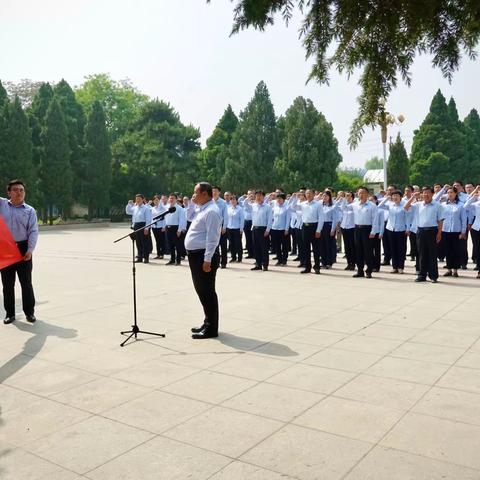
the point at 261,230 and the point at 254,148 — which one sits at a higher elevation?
the point at 254,148

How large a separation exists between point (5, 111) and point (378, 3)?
3493 centimetres

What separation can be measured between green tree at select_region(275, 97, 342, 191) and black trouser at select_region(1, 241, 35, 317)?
34.6 meters

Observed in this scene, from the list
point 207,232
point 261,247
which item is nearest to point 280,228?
point 261,247

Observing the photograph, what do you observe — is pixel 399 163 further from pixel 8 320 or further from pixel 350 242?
pixel 8 320

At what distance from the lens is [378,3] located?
9.49ft

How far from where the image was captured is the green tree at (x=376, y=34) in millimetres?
2896

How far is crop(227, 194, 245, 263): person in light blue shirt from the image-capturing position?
1459 cm

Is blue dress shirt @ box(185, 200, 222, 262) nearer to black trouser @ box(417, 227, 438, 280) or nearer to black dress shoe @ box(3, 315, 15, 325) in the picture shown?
black dress shoe @ box(3, 315, 15, 325)

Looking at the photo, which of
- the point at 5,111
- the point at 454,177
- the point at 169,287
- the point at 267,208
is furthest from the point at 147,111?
the point at 169,287

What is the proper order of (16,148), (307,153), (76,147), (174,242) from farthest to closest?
(307,153) < (76,147) < (16,148) < (174,242)

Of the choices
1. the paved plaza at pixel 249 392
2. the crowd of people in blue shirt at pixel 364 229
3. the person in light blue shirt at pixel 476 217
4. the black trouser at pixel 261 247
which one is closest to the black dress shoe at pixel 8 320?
the paved plaza at pixel 249 392

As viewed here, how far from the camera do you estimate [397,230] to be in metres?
12.0

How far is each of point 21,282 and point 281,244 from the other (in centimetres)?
777

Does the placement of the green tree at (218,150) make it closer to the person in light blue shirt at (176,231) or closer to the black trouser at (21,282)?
the person in light blue shirt at (176,231)
